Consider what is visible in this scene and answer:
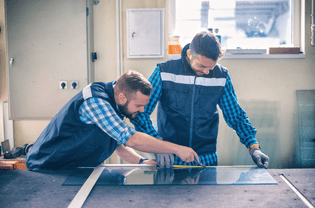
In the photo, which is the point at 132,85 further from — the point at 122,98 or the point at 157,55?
the point at 157,55

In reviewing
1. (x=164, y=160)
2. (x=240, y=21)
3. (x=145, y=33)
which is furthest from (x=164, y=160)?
(x=240, y=21)

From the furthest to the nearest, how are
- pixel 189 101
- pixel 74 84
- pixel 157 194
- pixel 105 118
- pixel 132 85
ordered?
1. pixel 74 84
2. pixel 189 101
3. pixel 132 85
4. pixel 105 118
5. pixel 157 194

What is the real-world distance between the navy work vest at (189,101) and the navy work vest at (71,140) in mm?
341

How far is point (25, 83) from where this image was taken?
227cm

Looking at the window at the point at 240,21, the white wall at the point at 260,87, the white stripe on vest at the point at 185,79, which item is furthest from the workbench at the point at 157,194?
the window at the point at 240,21

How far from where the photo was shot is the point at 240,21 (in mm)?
2498

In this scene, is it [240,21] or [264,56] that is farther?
[240,21]

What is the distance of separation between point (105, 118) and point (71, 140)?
0.19 metres

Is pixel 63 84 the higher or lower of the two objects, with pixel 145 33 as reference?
lower

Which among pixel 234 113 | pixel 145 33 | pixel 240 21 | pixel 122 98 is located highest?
pixel 240 21

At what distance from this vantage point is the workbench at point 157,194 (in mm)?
806

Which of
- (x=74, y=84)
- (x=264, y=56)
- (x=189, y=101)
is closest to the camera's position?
(x=189, y=101)

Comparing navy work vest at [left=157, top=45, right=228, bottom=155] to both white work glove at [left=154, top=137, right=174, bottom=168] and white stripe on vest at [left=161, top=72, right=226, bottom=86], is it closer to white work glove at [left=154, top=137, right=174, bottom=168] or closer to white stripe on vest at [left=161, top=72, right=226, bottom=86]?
white stripe on vest at [left=161, top=72, right=226, bottom=86]

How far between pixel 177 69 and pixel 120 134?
0.52 meters
